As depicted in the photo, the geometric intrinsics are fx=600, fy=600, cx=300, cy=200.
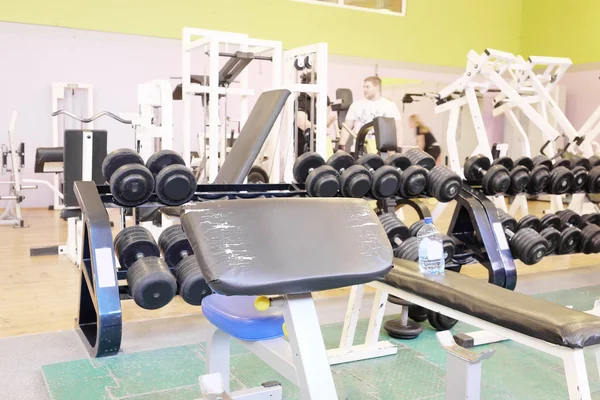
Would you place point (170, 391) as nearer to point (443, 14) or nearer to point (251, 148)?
point (251, 148)

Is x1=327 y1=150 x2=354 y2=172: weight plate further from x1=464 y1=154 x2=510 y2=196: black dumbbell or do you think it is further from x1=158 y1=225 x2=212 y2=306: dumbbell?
x1=158 y1=225 x2=212 y2=306: dumbbell

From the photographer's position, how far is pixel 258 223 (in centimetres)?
147

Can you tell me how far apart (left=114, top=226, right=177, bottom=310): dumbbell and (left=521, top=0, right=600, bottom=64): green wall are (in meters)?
9.07

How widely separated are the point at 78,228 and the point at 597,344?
377 cm

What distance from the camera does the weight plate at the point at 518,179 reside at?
370cm

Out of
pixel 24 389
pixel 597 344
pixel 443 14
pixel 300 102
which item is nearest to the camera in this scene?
pixel 597 344

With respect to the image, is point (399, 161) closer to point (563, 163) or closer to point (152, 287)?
point (563, 163)

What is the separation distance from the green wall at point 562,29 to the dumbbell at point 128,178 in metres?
8.96

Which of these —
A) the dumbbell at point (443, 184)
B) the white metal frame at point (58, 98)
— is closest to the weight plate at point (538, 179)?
the dumbbell at point (443, 184)

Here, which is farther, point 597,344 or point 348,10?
point 348,10

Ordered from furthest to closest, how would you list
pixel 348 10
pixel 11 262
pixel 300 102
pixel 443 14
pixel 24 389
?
1. pixel 443 14
2. pixel 348 10
3. pixel 300 102
4. pixel 11 262
5. pixel 24 389

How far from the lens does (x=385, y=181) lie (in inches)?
134

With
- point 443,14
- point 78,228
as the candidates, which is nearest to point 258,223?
point 78,228

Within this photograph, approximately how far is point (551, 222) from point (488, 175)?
0.59 meters
